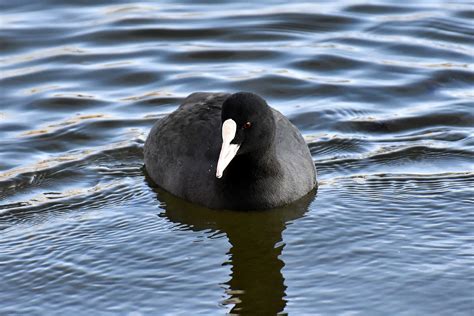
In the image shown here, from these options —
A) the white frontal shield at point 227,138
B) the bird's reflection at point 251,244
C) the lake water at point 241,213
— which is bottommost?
the bird's reflection at point 251,244

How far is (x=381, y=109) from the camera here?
990 centimetres

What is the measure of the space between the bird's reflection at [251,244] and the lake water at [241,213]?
0.05 feet

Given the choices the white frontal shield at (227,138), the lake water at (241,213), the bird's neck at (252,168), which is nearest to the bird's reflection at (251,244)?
the lake water at (241,213)

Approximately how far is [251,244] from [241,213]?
63 cm

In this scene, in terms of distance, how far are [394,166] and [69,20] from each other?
229 inches

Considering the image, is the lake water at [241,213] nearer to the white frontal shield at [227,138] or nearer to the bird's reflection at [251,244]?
the bird's reflection at [251,244]

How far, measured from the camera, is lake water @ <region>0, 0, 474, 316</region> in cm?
625

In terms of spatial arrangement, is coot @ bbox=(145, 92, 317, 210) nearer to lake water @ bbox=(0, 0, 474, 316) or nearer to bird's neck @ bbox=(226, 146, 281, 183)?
bird's neck @ bbox=(226, 146, 281, 183)

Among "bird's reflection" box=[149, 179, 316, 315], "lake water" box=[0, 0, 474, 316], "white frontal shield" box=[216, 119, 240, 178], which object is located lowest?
"bird's reflection" box=[149, 179, 316, 315]

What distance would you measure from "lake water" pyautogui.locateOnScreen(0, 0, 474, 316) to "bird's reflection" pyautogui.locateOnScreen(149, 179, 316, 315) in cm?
2

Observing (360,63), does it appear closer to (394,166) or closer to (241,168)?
(394,166)

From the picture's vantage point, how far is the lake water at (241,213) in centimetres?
625

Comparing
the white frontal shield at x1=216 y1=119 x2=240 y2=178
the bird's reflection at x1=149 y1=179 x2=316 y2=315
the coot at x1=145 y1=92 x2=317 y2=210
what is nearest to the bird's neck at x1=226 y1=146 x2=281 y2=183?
the coot at x1=145 y1=92 x2=317 y2=210

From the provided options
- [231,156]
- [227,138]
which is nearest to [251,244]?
[231,156]
